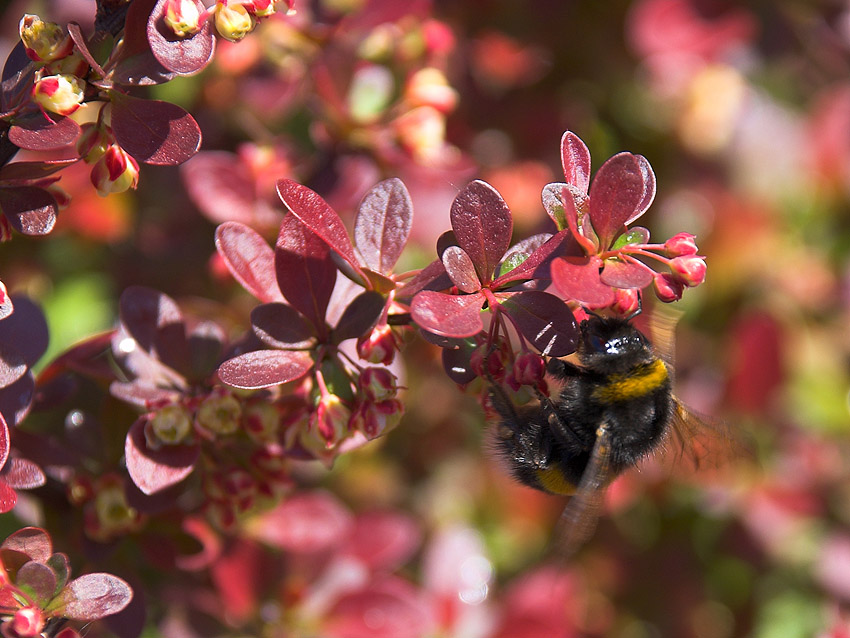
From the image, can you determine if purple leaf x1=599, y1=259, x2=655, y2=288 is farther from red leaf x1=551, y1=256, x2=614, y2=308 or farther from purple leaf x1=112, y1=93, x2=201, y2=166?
purple leaf x1=112, y1=93, x2=201, y2=166

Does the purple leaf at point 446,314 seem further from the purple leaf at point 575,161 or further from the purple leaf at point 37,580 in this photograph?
the purple leaf at point 37,580

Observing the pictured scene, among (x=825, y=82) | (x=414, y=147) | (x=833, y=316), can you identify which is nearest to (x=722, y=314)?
(x=833, y=316)

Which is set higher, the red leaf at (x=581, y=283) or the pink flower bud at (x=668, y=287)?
the red leaf at (x=581, y=283)

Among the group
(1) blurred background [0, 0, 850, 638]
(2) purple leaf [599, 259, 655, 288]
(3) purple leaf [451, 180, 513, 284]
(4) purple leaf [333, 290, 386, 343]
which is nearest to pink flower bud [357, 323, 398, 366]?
(4) purple leaf [333, 290, 386, 343]

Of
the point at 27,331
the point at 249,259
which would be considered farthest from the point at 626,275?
the point at 27,331

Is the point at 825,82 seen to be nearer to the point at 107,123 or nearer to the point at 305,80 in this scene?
→ the point at 305,80

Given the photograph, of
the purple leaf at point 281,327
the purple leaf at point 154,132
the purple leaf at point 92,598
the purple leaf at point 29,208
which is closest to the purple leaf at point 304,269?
the purple leaf at point 281,327

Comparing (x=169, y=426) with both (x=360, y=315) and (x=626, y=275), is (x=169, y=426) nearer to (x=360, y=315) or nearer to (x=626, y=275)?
(x=360, y=315)
